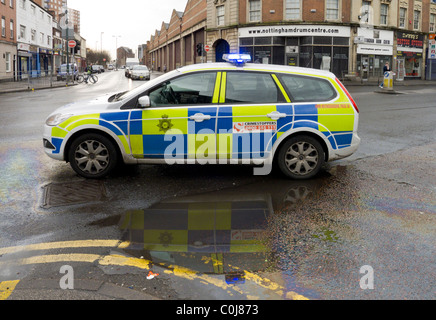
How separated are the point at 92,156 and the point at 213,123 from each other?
183 cm

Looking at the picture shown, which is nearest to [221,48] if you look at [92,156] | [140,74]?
[140,74]

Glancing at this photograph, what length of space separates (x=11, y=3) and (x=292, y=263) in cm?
4690

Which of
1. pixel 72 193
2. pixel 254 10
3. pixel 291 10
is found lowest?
pixel 72 193

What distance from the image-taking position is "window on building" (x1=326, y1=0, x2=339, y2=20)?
38312 millimetres

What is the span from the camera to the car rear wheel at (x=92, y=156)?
249 inches

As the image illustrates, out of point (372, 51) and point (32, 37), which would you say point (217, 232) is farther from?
point (32, 37)

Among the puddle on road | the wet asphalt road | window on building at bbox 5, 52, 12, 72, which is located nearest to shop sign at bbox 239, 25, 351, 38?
window on building at bbox 5, 52, 12, 72

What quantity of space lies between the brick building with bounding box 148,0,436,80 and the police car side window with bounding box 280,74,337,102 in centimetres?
3211

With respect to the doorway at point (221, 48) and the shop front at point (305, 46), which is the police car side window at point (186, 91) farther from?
the doorway at point (221, 48)

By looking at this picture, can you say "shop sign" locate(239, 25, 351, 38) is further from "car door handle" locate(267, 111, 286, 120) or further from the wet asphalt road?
"car door handle" locate(267, 111, 286, 120)

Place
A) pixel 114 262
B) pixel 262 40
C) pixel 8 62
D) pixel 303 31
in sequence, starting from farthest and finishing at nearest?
pixel 8 62 → pixel 262 40 → pixel 303 31 → pixel 114 262

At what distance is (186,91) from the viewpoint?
6.30 metres

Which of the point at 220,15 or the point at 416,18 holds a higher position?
the point at 416,18

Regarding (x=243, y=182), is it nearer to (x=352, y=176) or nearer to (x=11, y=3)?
(x=352, y=176)
